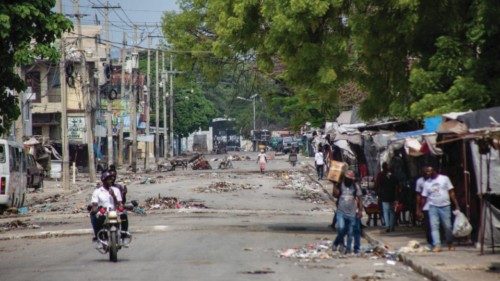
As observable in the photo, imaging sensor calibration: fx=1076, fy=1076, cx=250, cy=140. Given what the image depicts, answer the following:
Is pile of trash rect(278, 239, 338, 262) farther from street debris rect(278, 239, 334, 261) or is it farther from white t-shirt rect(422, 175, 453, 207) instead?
white t-shirt rect(422, 175, 453, 207)

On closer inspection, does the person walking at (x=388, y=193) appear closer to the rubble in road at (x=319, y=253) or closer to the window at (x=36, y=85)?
the rubble in road at (x=319, y=253)

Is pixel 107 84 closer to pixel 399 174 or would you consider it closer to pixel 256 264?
pixel 399 174

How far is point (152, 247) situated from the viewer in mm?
23516

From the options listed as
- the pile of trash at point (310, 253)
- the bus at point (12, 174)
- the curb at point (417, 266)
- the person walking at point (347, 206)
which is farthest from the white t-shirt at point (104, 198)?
the bus at point (12, 174)

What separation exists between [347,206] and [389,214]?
5.63 meters

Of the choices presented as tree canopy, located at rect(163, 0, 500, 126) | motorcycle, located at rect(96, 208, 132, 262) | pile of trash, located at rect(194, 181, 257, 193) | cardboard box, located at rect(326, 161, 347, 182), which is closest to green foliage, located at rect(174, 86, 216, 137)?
pile of trash, located at rect(194, 181, 257, 193)

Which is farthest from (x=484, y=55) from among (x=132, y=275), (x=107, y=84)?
(x=107, y=84)

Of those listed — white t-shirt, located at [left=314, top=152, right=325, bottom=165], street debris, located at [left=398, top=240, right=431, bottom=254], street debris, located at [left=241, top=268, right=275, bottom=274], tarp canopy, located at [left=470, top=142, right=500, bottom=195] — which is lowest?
street debris, located at [left=241, top=268, right=275, bottom=274]

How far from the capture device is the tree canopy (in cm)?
2333

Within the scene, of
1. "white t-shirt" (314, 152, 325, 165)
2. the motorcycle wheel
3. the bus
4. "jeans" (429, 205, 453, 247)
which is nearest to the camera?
the motorcycle wheel

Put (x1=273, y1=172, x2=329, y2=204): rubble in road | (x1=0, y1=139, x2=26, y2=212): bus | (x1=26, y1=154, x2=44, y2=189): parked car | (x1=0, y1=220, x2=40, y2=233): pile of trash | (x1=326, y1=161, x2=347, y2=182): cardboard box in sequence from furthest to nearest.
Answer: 1. (x1=26, y1=154, x2=44, y2=189): parked car
2. (x1=273, y1=172, x2=329, y2=204): rubble in road
3. (x1=0, y1=139, x2=26, y2=212): bus
4. (x1=0, y1=220, x2=40, y2=233): pile of trash
5. (x1=326, y1=161, x2=347, y2=182): cardboard box

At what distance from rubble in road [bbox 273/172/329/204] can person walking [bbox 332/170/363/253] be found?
20914mm

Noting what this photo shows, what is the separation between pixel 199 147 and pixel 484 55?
14428 centimetres

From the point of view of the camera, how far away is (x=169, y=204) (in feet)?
132
